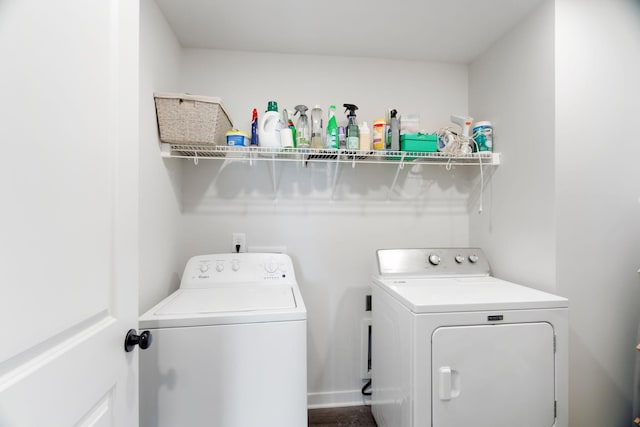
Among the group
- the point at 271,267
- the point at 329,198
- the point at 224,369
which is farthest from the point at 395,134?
the point at 224,369

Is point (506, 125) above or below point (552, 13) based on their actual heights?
below

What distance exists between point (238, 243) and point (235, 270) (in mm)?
291

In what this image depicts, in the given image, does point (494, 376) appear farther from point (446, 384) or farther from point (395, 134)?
point (395, 134)

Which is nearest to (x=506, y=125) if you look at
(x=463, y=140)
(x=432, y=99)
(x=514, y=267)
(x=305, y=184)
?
(x=463, y=140)

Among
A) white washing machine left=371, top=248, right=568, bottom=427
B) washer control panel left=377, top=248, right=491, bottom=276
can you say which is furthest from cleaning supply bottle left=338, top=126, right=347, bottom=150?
white washing machine left=371, top=248, right=568, bottom=427

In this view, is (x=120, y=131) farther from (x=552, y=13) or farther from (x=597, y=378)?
(x=597, y=378)

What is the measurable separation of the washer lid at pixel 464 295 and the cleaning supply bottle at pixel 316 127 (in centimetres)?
93

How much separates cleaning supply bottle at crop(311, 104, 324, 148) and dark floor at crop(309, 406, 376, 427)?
1776mm

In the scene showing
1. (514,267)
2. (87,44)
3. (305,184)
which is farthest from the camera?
(305,184)

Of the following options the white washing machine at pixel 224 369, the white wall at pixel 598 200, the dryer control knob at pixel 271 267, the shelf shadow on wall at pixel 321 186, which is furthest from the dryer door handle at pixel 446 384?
the shelf shadow on wall at pixel 321 186

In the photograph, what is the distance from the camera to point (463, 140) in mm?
1845

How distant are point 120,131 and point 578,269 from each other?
Result: 209cm

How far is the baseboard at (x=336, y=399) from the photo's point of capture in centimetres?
195

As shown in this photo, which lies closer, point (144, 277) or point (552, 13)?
point (144, 277)
